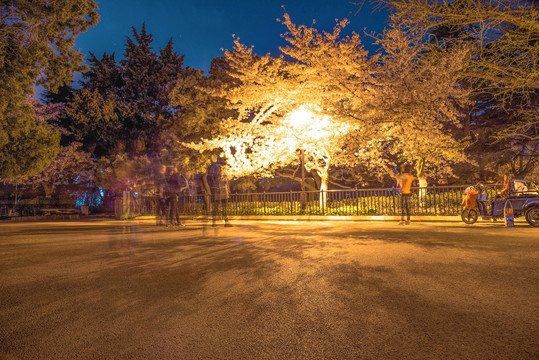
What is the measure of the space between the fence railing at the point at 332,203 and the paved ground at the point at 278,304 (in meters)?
8.53

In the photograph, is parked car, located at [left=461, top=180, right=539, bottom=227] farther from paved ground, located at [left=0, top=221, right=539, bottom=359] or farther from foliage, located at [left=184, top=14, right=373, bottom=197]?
foliage, located at [left=184, top=14, right=373, bottom=197]

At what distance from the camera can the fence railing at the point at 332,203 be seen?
16156 millimetres

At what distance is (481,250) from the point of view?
23.7 ft

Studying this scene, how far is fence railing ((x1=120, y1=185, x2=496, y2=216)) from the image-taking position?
16.2 meters

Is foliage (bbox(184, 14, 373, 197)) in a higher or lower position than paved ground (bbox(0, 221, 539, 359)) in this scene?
higher

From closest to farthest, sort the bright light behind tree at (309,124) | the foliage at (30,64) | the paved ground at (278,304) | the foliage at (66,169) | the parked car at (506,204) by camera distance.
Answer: the paved ground at (278,304)
the parked car at (506,204)
the foliage at (30,64)
the bright light behind tree at (309,124)
the foliage at (66,169)

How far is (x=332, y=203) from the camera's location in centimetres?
1966

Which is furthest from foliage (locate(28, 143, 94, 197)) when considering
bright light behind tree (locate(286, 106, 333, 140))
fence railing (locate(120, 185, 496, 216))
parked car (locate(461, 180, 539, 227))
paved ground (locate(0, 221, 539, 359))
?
parked car (locate(461, 180, 539, 227))

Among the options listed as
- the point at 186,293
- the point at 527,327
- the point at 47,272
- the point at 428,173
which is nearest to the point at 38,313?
the point at 186,293

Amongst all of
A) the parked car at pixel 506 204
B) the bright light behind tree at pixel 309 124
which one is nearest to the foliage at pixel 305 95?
the bright light behind tree at pixel 309 124

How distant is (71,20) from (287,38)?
11.0 m

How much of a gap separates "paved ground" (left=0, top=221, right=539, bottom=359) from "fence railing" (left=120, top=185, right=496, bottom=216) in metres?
8.53

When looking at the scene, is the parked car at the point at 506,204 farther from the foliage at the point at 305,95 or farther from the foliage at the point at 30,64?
the foliage at the point at 30,64

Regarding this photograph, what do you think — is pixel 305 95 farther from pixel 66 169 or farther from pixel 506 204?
pixel 66 169
